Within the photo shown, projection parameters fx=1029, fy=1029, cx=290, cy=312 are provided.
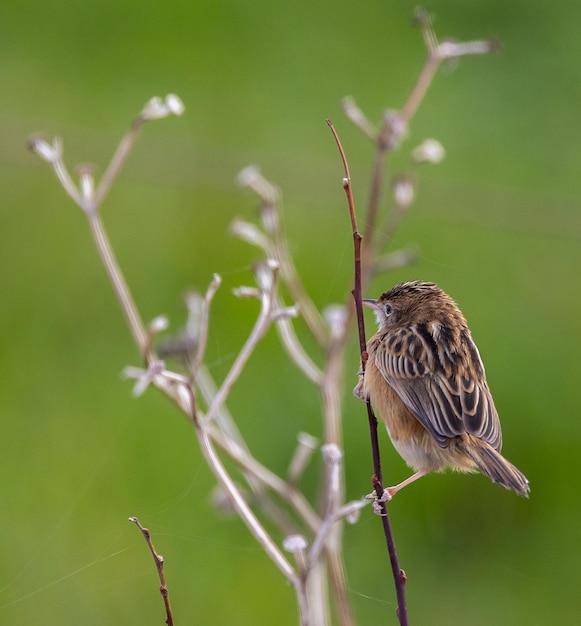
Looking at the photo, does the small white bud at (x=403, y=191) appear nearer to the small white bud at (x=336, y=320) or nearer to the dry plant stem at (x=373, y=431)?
the small white bud at (x=336, y=320)

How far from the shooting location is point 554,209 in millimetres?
7305

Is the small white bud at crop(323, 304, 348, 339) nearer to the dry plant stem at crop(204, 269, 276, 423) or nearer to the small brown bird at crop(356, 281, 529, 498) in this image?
the small brown bird at crop(356, 281, 529, 498)

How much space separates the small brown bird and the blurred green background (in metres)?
1.23

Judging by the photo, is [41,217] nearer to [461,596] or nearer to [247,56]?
[247,56]

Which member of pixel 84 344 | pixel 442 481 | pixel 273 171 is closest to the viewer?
pixel 442 481

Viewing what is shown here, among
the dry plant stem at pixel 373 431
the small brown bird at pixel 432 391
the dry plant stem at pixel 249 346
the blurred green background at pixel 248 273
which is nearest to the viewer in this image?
the dry plant stem at pixel 373 431

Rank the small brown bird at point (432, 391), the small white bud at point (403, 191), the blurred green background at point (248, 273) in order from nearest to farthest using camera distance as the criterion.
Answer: the small brown bird at point (432, 391)
the small white bud at point (403, 191)
the blurred green background at point (248, 273)

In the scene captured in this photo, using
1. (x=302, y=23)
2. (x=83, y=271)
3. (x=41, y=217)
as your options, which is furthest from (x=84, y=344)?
(x=302, y=23)

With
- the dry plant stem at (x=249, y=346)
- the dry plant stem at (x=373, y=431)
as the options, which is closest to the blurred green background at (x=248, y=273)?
the dry plant stem at (x=249, y=346)

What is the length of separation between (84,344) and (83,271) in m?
0.56

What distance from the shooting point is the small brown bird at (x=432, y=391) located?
116 inches

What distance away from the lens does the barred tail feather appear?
108 inches

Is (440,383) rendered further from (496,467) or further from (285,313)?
(285,313)

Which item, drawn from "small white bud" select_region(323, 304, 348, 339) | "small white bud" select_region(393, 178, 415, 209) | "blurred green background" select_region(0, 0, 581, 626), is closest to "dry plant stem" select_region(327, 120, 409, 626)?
Answer: "small white bud" select_region(323, 304, 348, 339)
